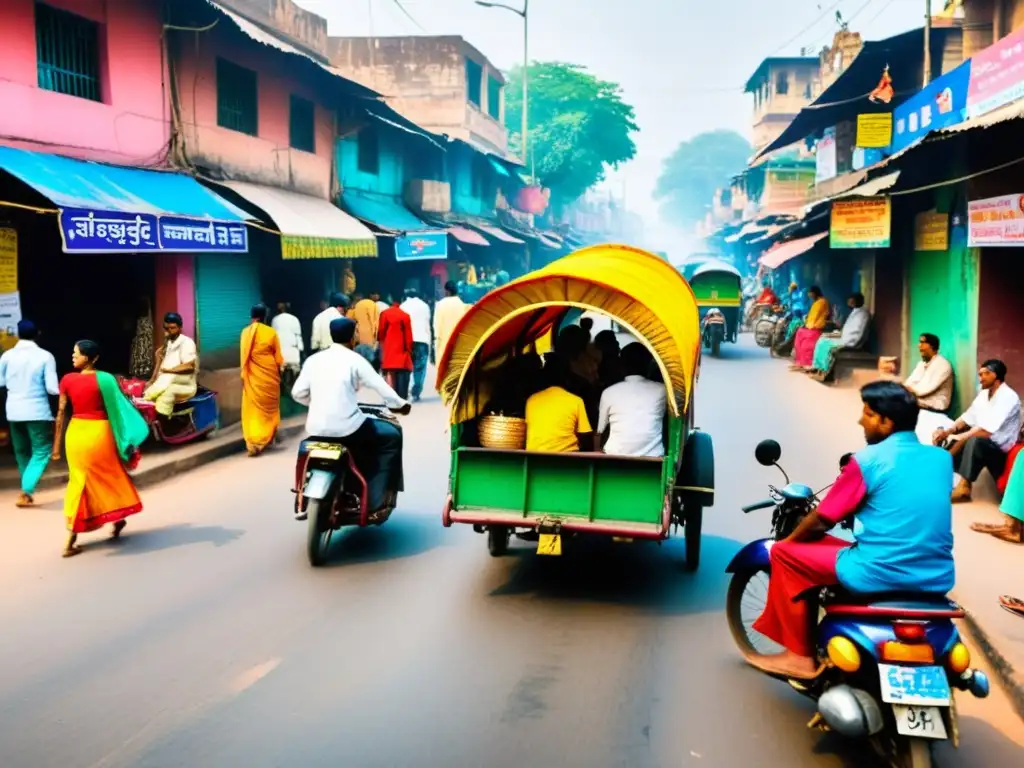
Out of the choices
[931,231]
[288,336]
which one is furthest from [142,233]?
[931,231]

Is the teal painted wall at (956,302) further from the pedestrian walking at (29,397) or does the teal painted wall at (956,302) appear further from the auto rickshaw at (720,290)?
the auto rickshaw at (720,290)

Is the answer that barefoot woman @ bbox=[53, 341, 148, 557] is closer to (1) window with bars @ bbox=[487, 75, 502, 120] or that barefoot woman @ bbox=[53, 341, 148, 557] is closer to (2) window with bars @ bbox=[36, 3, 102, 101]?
(2) window with bars @ bbox=[36, 3, 102, 101]

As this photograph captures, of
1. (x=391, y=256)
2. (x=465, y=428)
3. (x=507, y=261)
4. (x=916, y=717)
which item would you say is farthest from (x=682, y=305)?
(x=507, y=261)

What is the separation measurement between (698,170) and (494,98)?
258 ft

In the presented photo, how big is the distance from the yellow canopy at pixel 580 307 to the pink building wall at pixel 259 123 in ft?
30.6

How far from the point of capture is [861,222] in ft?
49.1

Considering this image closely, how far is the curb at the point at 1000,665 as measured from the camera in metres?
4.56

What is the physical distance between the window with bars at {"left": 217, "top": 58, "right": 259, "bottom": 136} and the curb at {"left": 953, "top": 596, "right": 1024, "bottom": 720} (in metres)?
13.3

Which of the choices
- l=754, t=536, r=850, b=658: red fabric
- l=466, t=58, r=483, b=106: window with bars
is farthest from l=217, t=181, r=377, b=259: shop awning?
l=466, t=58, r=483, b=106: window with bars

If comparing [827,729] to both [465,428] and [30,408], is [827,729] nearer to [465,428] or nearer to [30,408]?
[465,428]

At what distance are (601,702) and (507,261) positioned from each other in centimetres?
3660

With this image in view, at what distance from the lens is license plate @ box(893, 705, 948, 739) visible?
3.44 metres

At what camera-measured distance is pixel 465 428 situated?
6512 millimetres

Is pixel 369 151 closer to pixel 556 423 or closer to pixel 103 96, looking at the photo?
pixel 103 96
